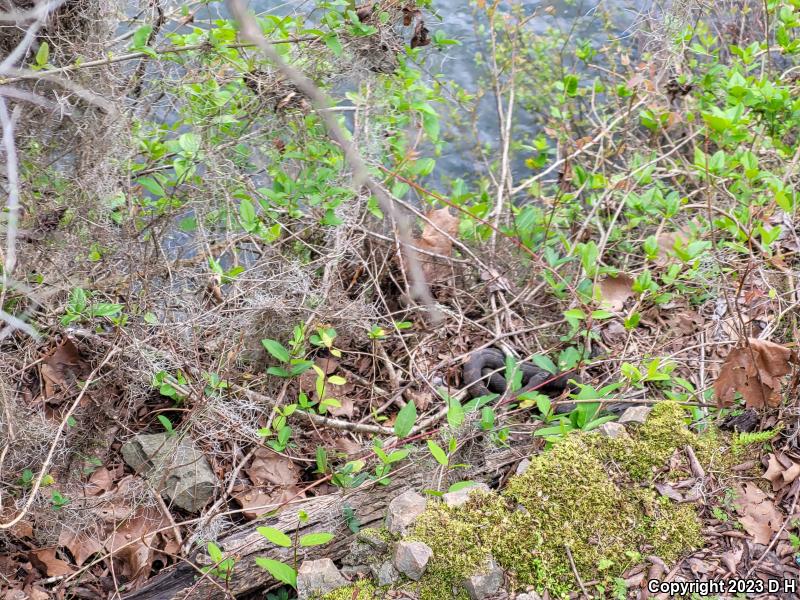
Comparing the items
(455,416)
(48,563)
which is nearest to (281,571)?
(455,416)

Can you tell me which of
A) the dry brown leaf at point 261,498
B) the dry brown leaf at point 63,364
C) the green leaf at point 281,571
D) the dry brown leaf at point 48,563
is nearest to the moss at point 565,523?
the green leaf at point 281,571

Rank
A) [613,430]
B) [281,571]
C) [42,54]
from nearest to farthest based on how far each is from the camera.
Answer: [281,571] < [613,430] < [42,54]

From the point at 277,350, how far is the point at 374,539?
114cm

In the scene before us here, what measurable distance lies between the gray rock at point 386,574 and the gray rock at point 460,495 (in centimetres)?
28

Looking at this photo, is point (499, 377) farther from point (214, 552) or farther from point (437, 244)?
point (214, 552)

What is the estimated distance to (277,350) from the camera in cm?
324

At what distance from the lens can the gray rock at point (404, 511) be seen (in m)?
2.38

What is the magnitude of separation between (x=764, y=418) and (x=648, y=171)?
1.91m

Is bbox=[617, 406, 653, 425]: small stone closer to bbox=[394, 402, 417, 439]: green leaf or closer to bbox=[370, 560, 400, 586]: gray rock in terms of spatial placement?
bbox=[394, 402, 417, 439]: green leaf

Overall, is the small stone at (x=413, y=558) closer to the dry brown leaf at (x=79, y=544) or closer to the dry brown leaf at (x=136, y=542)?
the dry brown leaf at (x=136, y=542)

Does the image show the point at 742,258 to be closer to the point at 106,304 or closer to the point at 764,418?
the point at 764,418

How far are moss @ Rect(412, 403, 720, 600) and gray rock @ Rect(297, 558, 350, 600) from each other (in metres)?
0.29

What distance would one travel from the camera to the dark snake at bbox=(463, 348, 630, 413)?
3265mm

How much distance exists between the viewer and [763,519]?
239 cm
